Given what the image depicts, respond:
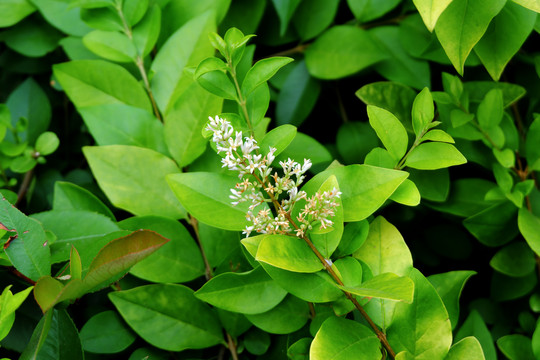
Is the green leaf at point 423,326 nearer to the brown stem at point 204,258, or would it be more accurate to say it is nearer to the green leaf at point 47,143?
the brown stem at point 204,258

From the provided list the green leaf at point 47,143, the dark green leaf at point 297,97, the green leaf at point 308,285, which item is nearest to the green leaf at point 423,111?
the green leaf at point 308,285

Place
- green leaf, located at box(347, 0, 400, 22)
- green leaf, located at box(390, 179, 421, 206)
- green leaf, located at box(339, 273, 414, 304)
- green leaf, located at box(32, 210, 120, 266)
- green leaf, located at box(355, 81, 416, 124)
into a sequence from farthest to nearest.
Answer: green leaf, located at box(347, 0, 400, 22) → green leaf, located at box(355, 81, 416, 124) → green leaf, located at box(32, 210, 120, 266) → green leaf, located at box(390, 179, 421, 206) → green leaf, located at box(339, 273, 414, 304)

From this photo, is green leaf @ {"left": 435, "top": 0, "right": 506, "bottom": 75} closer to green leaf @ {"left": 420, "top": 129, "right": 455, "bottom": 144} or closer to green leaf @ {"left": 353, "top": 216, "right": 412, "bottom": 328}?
green leaf @ {"left": 420, "top": 129, "right": 455, "bottom": 144}

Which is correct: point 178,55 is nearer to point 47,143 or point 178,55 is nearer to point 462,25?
point 47,143

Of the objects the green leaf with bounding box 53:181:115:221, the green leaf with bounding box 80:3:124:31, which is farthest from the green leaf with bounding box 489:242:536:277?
the green leaf with bounding box 80:3:124:31

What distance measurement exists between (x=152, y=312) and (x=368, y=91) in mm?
445

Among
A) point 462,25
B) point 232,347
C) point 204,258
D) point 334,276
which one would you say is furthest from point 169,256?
point 462,25

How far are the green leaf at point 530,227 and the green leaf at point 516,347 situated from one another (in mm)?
121

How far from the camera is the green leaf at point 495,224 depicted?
27.8 inches

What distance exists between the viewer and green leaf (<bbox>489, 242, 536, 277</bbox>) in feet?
2.38

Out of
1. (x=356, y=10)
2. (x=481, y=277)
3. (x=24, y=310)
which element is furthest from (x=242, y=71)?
(x=481, y=277)

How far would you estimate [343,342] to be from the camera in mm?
522

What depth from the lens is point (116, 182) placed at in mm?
694

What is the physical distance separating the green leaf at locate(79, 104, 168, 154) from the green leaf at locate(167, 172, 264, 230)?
17 centimetres
